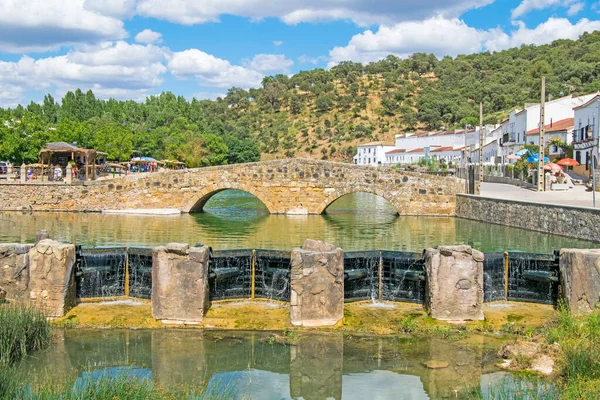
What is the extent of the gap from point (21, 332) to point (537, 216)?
19389 mm

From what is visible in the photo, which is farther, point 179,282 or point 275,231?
point 275,231

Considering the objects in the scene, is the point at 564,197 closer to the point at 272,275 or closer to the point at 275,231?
the point at 275,231

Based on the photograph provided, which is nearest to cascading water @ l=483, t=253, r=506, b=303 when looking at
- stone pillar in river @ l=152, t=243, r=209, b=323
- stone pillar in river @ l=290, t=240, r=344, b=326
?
stone pillar in river @ l=290, t=240, r=344, b=326

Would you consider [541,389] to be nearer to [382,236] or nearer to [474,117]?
[382,236]

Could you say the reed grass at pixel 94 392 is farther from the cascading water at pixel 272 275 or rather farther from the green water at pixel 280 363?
the cascading water at pixel 272 275

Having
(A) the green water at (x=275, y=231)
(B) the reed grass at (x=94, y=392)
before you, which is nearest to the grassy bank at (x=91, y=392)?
(B) the reed grass at (x=94, y=392)

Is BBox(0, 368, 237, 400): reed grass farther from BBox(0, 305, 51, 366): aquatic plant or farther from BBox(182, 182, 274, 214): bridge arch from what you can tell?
BBox(182, 182, 274, 214): bridge arch

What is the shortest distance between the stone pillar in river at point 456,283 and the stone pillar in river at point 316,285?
139cm

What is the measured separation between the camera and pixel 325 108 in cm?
10250

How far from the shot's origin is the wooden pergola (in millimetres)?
37219

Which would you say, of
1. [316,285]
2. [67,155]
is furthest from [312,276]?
[67,155]

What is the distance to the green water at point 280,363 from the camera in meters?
7.44

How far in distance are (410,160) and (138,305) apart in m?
71.1

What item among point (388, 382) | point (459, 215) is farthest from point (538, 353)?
point (459, 215)
